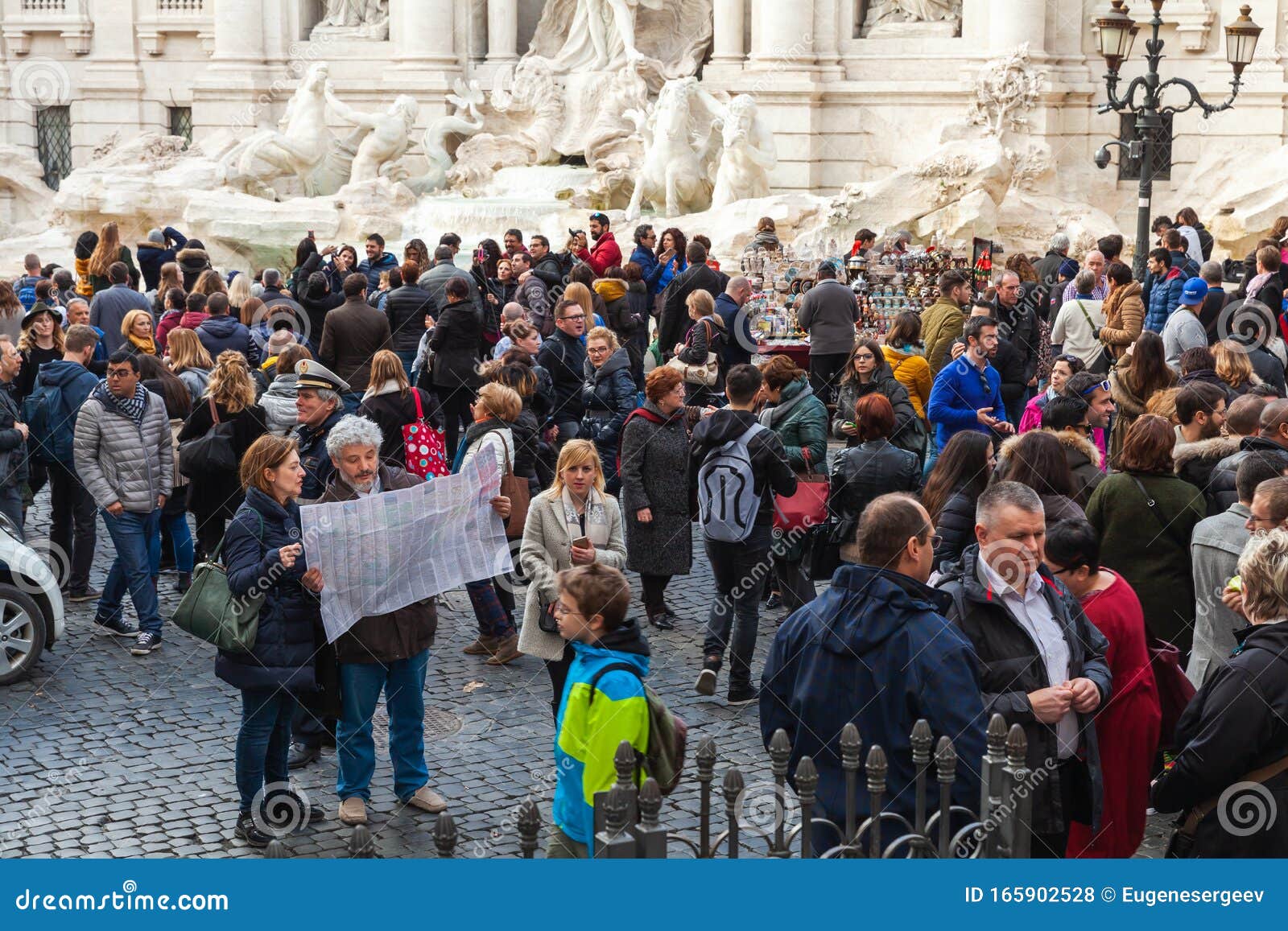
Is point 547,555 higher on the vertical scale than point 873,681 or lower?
lower

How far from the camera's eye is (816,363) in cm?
1236

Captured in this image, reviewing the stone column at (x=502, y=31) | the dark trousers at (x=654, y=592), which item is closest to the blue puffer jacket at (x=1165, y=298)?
the dark trousers at (x=654, y=592)

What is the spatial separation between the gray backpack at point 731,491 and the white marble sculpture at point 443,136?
1483 cm

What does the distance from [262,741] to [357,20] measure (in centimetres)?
2008

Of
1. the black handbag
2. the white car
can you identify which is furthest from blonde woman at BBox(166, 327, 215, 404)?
the white car

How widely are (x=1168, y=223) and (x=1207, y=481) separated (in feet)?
31.2

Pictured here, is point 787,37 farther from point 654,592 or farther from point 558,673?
point 558,673

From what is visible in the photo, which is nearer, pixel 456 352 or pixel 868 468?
pixel 868 468

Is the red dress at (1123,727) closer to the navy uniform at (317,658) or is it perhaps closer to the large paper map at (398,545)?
the large paper map at (398,545)

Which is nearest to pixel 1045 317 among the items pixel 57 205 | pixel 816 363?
pixel 816 363

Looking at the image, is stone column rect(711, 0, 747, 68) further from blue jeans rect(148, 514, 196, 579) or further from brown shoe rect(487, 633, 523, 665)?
brown shoe rect(487, 633, 523, 665)

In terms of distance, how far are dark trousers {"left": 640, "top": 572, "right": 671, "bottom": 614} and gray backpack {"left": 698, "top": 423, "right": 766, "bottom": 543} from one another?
975 millimetres

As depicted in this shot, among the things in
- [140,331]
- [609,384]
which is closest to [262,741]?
[609,384]

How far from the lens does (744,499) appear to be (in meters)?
7.57
